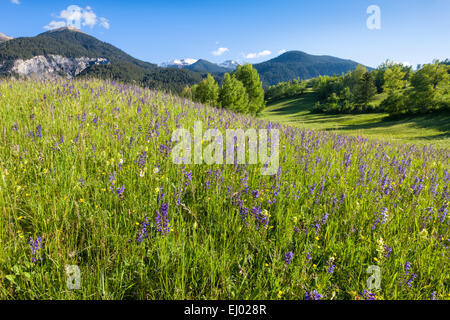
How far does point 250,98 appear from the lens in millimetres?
39781

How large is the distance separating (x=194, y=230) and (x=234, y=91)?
31.2 m

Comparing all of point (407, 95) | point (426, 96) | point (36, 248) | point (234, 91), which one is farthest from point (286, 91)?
point (36, 248)

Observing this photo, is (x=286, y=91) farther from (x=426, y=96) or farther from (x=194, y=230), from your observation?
(x=194, y=230)

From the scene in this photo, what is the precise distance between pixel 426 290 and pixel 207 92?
32.8 m

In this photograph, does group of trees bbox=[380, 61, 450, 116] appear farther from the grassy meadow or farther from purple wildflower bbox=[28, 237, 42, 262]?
purple wildflower bbox=[28, 237, 42, 262]

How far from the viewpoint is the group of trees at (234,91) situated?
30.7 m

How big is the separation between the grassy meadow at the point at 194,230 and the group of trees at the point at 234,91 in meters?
23.7

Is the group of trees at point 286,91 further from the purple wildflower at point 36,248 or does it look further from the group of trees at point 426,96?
the purple wildflower at point 36,248

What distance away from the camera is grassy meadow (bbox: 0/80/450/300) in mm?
1561

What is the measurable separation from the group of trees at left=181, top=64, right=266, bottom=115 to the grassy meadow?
23.7 m

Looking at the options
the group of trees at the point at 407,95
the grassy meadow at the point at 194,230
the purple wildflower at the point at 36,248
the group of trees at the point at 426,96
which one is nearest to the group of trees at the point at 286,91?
the group of trees at the point at 407,95

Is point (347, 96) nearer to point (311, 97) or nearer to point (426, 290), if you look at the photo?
point (311, 97)

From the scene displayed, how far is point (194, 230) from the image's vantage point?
1742 millimetres

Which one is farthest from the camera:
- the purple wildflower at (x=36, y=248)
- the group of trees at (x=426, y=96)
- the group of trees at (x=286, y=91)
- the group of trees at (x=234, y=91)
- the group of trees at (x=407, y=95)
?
the group of trees at (x=286, y=91)
